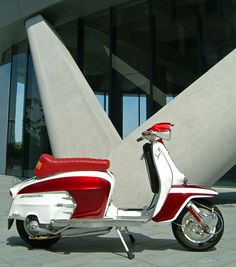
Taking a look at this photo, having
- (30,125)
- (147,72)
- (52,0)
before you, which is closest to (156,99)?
(147,72)

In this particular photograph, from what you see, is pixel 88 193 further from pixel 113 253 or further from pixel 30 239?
pixel 30 239

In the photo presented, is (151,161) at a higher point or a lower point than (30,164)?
higher

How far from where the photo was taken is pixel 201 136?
228 inches

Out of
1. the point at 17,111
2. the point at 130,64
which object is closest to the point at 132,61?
the point at 130,64

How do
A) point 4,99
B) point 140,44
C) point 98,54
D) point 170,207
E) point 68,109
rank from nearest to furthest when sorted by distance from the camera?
1. point 170,207
2. point 68,109
3. point 140,44
4. point 98,54
5. point 4,99

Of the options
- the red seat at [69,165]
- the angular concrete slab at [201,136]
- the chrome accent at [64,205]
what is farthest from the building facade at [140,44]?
the chrome accent at [64,205]

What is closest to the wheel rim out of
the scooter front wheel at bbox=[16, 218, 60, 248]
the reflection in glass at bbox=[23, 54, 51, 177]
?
the scooter front wheel at bbox=[16, 218, 60, 248]

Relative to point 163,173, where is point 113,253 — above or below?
below

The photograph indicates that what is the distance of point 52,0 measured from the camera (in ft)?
31.0

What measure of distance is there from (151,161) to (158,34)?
8.28 meters

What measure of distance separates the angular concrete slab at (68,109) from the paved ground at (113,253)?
2340 mm

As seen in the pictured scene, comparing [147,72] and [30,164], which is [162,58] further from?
[30,164]

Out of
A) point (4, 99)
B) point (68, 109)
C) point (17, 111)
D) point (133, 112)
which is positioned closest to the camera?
point (68, 109)

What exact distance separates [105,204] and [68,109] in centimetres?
420
